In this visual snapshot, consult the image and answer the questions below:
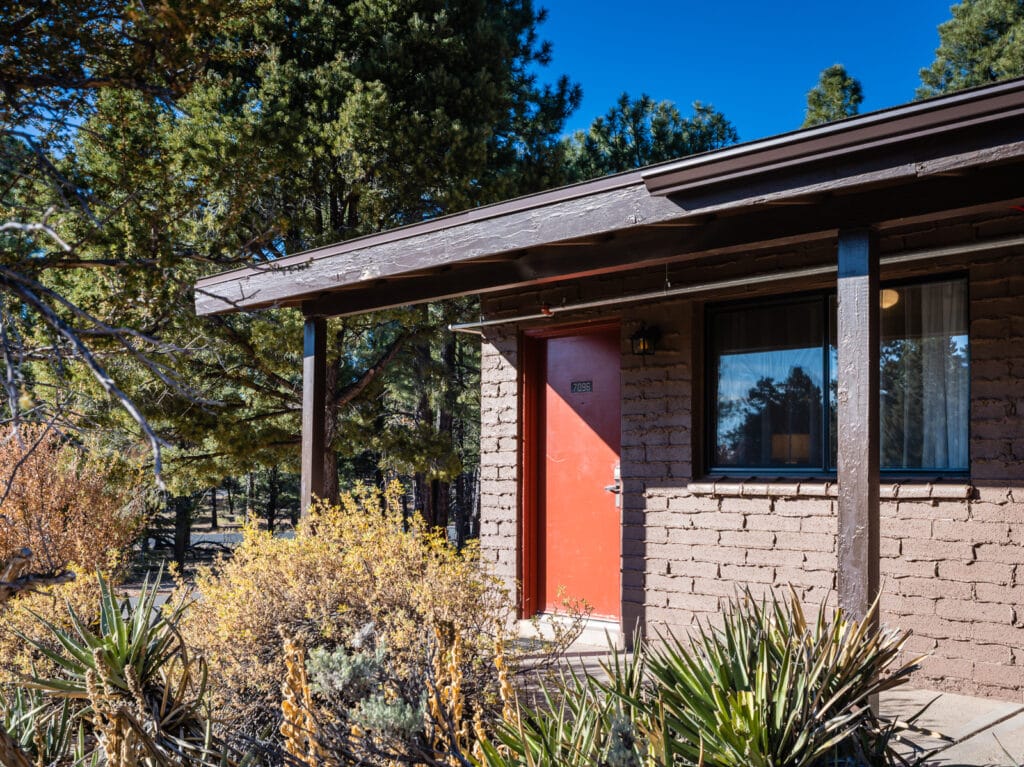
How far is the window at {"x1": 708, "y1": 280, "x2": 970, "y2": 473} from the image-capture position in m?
5.11

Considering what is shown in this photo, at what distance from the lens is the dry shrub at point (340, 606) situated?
4.08 metres

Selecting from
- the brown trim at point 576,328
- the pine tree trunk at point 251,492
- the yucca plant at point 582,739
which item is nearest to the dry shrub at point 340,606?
the yucca plant at point 582,739

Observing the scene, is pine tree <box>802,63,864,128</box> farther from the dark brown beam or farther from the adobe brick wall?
the dark brown beam

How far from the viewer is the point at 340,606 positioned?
4.44 meters

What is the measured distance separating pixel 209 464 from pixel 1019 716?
10.9m

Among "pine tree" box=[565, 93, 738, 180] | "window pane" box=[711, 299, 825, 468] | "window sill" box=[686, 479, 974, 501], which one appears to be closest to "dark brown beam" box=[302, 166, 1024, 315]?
"window pane" box=[711, 299, 825, 468]

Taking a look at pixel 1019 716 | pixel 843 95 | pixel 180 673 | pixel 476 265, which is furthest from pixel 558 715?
pixel 843 95

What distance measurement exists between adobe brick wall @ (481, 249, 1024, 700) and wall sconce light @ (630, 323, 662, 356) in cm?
→ 6

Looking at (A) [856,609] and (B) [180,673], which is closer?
(A) [856,609]

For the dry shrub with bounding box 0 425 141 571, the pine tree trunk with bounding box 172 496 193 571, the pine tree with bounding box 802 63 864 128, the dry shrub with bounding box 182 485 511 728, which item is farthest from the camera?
the pine tree trunk with bounding box 172 496 193 571

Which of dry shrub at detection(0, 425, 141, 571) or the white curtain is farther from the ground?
the white curtain

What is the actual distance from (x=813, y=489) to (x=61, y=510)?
8.15 metres

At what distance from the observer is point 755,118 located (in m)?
18.6

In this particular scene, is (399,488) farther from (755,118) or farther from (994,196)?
(755,118)
